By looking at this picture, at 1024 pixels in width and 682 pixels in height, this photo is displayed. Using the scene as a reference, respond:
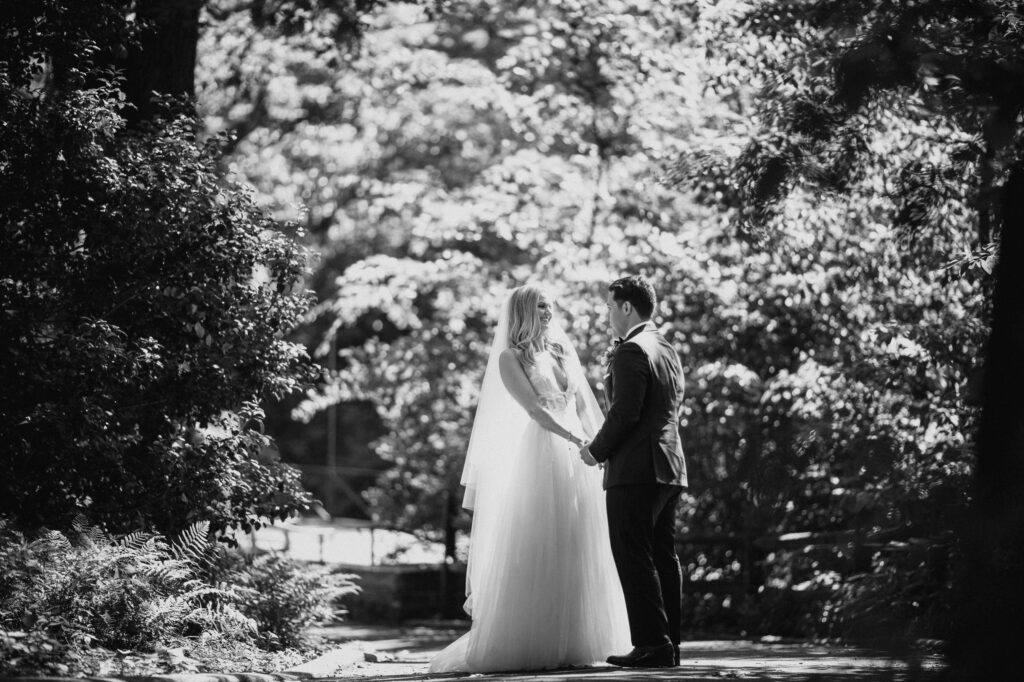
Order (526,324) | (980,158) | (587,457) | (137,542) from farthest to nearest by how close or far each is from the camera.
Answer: (526,324) < (137,542) < (587,457) < (980,158)

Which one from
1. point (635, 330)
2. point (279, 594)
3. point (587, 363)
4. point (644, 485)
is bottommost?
point (279, 594)

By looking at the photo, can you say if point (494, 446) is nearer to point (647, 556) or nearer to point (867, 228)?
point (647, 556)

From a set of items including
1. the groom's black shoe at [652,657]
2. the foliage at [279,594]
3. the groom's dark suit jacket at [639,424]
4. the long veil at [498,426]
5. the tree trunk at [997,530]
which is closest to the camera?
the tree trunk at [997,530]

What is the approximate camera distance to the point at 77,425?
8.16 meters

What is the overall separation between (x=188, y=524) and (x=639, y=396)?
3883 mm

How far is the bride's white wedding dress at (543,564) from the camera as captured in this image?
7.73 m

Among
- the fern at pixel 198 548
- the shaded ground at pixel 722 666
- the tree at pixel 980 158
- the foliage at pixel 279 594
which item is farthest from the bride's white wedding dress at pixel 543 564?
the tree at pixel 980 158

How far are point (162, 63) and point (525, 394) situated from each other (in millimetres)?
5174

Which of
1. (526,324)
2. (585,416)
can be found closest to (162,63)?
(526,324)

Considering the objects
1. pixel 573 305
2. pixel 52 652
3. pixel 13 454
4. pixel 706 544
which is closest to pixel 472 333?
pixel 573 305

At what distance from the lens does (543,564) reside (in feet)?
26.0

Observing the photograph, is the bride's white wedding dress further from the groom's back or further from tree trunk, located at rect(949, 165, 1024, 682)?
tree trunk, located at rect(949, 165, 1024, 682)

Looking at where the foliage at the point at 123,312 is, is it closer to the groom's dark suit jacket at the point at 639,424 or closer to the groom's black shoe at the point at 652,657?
the groom's dark suit jacket at the point at 639,424

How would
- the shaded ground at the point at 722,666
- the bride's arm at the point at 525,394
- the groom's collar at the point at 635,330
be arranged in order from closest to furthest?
the shaded ground at the point at 722,666
the groom's collar at the point at 635,330
the bride's arm at the point at 525,394
